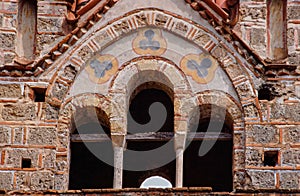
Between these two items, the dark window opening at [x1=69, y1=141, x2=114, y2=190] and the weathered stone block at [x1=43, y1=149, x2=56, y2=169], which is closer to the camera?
the weathered stone block at [x1=43, y1=149, x2=56, y2=169]

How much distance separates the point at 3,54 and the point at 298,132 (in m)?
4.23

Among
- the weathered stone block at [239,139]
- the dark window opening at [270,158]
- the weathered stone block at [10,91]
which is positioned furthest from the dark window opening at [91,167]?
the dark window opening at [270,158]

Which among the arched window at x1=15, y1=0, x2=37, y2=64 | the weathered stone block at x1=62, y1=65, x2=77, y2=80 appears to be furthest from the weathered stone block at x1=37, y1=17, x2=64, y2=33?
the weathered stone block at x1=62, y1=65, x2=77, y2=80

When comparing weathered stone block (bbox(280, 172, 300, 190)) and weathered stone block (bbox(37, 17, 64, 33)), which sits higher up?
weathered stone block (bbox(37, 17, 64, 33))

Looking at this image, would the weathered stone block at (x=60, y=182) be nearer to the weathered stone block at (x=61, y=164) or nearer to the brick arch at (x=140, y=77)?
the weathered stone block at (x=61, y=164)

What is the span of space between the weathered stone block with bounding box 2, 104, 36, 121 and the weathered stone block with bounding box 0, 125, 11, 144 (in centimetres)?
15

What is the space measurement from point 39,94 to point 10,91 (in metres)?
0.40

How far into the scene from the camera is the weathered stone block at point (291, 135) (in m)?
18.8

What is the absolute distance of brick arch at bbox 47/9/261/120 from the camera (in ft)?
63.0

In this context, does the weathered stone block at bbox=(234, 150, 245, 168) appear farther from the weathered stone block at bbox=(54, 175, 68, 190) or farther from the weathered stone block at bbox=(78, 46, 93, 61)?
the weathered stone block at bbox=(78, 46, 93, 61)

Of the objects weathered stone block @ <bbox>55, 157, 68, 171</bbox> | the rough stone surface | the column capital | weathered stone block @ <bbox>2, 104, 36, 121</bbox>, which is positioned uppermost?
the rough stone surface

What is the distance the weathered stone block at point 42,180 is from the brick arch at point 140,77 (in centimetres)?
111

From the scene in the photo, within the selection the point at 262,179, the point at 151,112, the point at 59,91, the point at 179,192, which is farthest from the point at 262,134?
the point at 59,91

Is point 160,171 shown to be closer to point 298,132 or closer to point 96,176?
point 96,176
